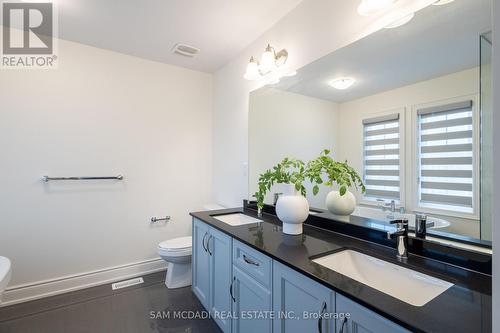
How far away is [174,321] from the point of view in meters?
1.88

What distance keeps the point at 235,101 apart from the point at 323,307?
215cm

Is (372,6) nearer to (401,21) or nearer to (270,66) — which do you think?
(401,21)

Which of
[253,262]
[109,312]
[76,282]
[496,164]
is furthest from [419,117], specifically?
[76,282]

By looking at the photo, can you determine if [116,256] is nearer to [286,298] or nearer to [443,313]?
[286,298]

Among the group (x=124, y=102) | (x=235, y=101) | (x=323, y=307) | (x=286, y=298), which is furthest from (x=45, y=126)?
(x=323, y=307)

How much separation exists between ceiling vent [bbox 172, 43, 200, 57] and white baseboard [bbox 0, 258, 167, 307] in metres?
2.31

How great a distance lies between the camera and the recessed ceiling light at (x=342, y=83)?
1578 mm

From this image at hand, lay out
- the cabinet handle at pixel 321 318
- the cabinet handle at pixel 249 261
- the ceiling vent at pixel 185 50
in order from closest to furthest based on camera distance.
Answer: the cabinet handle at pixel 321 318, the cabinet handle at pixel 249 261, the ceiling vent at pixel 185 50

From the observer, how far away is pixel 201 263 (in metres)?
1.98

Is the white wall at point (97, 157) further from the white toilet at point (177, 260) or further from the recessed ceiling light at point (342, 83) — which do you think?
the recessed ceiling light at point (342, 83)

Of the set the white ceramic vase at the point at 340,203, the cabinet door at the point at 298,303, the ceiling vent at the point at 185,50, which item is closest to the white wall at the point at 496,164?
the cabinet door at the point at 298,303

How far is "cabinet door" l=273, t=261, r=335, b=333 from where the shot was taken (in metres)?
0.94

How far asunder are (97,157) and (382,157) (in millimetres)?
2556

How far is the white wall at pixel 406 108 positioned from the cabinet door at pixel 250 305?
0.84m
